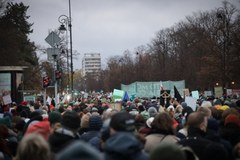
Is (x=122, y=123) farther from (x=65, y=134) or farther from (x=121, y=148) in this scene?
(x=65, y=134)

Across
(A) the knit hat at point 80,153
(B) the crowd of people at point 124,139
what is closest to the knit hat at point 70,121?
(B) the crowd of people at point 124,139

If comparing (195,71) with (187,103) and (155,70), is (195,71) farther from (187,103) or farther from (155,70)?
(187,103)

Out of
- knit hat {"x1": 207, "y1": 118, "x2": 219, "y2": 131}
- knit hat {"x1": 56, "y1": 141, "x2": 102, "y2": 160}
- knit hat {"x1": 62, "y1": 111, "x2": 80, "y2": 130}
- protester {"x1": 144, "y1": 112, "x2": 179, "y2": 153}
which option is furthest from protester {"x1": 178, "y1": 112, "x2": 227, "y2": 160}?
knit hat {"x1": 56, "y1": 141, "x2": 102, "y2": 160}

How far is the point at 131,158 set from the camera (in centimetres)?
406

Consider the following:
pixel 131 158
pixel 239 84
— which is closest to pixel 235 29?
pixel 239 84

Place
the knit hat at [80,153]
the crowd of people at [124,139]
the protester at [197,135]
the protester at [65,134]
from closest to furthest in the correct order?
the knit hat at [80,153], the crowd of people at [124,139], the protester at [197,135], the protester at [65,134]

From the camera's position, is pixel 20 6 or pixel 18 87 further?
pixel 20 6

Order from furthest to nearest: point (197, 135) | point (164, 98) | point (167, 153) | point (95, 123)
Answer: point (164, 98) → point (95, 123) → point (197, 135) → point (167, 153)

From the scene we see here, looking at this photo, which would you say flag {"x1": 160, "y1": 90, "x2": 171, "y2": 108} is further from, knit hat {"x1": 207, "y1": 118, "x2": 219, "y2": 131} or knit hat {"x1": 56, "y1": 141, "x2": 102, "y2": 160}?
knit hat {"x1": 56, "y1": 141, "x2": 102, "y2": 160}

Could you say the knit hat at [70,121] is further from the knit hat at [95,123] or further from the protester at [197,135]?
the protester at [197,135]

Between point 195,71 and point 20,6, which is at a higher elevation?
point 20,6

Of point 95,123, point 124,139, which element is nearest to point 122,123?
point 124,139

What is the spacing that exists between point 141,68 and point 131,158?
266 ft

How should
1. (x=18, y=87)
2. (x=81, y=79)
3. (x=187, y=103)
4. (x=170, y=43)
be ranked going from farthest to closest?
(x=81, y=79)
(x=170, y=43)
(x=18, y=87)
(x=187, y=103)
